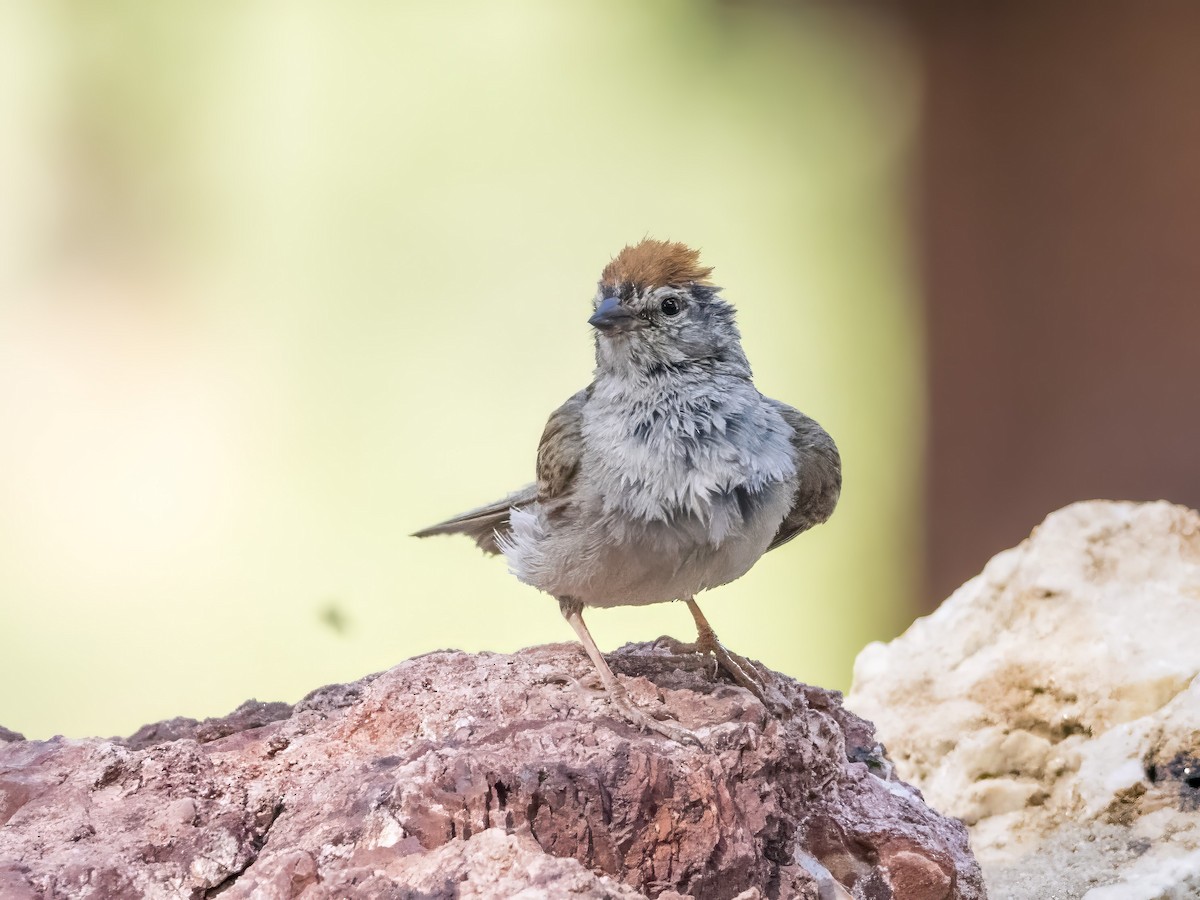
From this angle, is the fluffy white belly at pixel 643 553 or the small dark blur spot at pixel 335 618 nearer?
the fluffy white belly at pixel 643 553

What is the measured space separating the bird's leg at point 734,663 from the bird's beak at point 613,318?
0.81 meters

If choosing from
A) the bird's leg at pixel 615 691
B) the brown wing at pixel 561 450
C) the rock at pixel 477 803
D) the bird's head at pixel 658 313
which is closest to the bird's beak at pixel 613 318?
the bird's head at pixel 658 313

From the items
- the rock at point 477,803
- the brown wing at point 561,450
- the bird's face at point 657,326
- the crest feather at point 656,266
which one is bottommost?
the rock at point 477,803

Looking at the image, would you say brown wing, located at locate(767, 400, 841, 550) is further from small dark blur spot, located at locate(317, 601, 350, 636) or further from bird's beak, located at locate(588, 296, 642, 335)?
small dark blur spot, located at locate(317, 601, 350, 636)

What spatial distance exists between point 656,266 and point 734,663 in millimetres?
1071

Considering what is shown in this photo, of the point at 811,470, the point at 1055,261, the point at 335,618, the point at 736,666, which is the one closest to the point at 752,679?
the point at 736,666

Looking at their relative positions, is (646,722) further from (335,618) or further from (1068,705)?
(335,618)

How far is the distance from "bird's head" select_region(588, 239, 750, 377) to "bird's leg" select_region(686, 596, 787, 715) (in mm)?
707

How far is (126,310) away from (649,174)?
2.25 metres

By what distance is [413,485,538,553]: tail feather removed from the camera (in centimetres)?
335

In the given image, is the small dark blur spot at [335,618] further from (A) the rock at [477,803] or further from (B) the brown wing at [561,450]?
(B) the brown wing at [561,450]

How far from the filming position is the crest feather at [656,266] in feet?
9.71

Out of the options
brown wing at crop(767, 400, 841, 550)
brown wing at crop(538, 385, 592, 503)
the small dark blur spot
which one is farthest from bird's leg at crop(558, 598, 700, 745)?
the small dark blur spot

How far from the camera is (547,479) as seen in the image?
10.1 ft
